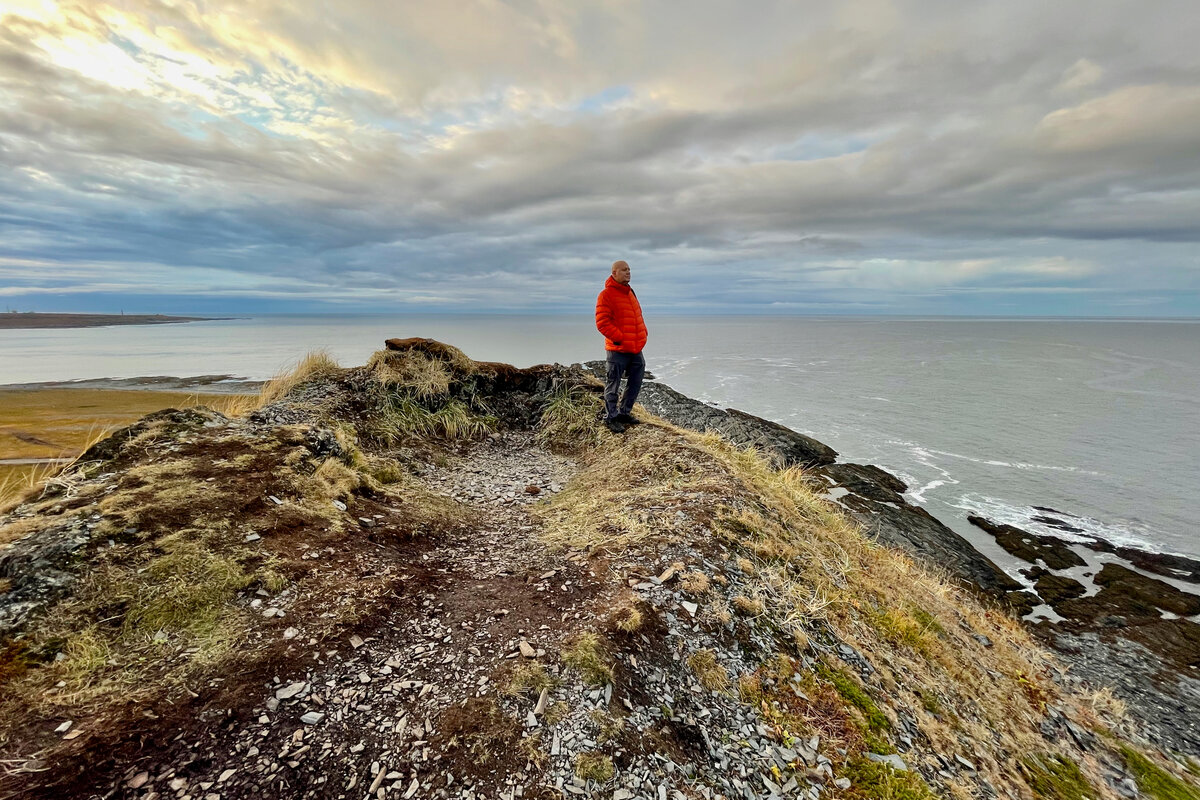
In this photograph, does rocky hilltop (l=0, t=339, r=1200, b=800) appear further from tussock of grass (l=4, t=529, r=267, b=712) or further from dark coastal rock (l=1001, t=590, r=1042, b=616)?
dark coastal rock (l=1001, t=590, r=1042, b=616)

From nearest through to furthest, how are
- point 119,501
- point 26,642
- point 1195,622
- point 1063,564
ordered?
point 26,642, point 119,501, point 1195,622, point 1063,564

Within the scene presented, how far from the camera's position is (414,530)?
6672mm

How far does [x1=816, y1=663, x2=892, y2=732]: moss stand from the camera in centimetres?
446

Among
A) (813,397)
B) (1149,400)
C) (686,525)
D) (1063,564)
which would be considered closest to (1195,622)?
(1063,564)

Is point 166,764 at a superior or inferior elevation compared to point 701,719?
superior

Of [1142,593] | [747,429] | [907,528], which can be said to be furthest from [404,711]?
[747,429]

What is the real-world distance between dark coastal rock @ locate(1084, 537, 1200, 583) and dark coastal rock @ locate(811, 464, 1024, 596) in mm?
4888

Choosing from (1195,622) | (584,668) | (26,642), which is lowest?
(1195,622)

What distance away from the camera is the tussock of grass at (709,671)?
4301 mm

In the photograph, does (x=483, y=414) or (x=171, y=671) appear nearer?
(x=171, y=671)

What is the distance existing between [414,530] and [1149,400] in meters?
63.4

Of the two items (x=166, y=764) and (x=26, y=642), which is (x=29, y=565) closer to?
(x=26, y=642)

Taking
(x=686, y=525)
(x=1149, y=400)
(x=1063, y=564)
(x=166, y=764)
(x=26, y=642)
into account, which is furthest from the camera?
(x=1149, y=400)

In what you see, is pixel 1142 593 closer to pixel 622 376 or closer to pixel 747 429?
pixel 747 429
